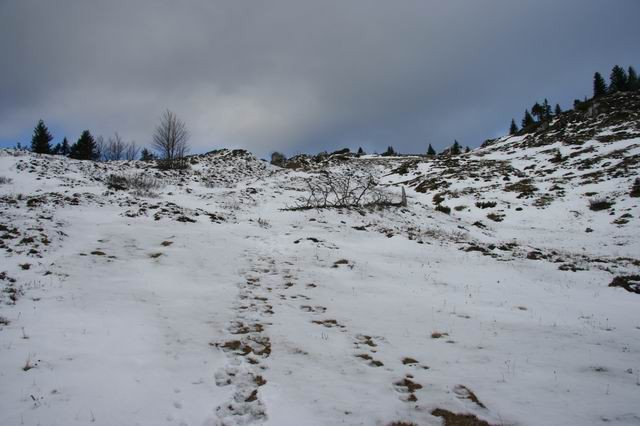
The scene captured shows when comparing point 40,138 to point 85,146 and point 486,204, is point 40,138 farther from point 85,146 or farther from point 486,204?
point 486,204

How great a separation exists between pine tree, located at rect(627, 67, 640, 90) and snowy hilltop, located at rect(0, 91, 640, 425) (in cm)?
7920

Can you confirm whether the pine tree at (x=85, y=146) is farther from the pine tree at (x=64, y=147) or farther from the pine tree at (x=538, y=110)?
the pine tree at (x=538, y=110)

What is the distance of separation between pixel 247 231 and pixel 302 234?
2545mm

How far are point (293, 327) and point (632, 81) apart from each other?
110 m

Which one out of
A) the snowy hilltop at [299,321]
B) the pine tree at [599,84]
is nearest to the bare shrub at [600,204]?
the snowy hilltop at [299,321]

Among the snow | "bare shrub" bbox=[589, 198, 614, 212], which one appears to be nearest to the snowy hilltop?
the snow

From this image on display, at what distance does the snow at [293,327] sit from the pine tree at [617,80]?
3308 inches

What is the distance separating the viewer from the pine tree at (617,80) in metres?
73.9

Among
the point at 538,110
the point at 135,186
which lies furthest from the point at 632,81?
the point at 135,186

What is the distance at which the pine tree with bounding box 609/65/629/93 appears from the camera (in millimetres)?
73944

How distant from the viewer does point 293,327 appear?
6.86m

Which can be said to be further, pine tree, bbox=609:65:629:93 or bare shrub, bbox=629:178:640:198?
pine tree, bbox=609:65:629:93

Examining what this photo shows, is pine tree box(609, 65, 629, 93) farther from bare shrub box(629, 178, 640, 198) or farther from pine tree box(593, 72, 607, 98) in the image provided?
bare shrub box(629, 178, 640, 198)

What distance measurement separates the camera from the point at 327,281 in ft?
33.1
